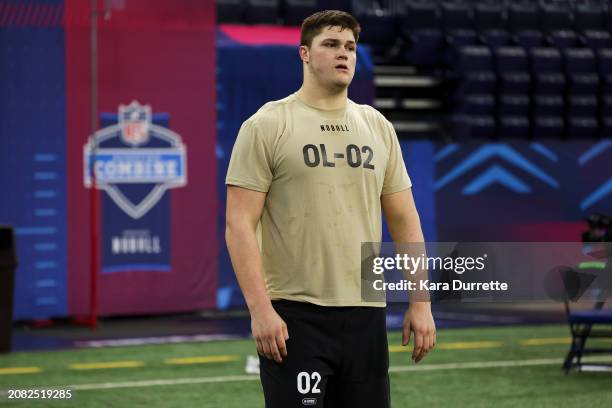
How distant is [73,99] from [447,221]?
5.08 metres

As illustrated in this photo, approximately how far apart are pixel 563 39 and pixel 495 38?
1.58 meters

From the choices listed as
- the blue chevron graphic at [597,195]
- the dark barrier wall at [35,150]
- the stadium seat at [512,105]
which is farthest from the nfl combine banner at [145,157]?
the stadium seat at [512,105]

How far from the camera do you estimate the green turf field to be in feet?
28.7

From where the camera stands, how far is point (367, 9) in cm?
2027

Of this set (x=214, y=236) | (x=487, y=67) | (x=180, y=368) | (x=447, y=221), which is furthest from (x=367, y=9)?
(x=180, y=368)

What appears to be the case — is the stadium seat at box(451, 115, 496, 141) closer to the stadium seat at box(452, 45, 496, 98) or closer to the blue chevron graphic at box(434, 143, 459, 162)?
the stadium seat at box(452, 45, 496, 98)

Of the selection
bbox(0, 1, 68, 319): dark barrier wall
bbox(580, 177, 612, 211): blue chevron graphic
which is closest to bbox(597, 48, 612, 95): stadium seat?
bbox(580, 177, 612, 211): blue chevron graphic

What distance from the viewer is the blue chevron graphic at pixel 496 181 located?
1628 cm

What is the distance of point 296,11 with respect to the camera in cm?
1886

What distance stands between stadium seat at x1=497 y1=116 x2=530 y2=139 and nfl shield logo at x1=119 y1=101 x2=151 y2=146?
7.19m

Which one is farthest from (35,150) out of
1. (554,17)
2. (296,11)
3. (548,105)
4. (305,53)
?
(554,17)

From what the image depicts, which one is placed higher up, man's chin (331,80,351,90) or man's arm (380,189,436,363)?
man's chin (331,80,351,90)

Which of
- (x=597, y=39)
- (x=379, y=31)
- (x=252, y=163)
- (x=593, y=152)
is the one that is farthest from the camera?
(x=597, y=39)

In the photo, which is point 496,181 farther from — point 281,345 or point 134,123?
point 281,345
